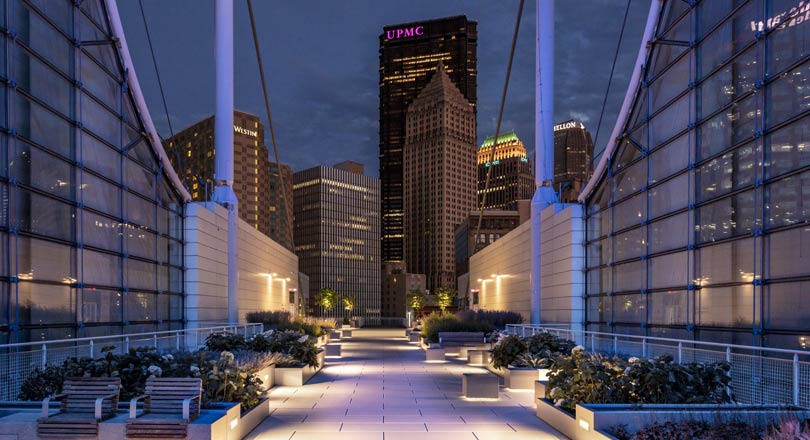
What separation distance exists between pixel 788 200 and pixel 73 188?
19.2 meters

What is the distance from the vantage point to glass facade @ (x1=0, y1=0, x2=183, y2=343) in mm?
17797

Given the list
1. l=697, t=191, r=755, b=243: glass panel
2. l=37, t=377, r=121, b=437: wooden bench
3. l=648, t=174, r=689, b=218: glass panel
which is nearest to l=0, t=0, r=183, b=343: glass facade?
l=37, t=377, r=121, b=437: wooden bench

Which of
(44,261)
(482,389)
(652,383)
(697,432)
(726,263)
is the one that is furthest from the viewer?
(44,261)

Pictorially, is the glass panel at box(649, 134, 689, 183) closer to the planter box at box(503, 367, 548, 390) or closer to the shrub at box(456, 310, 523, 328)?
the planter box at box(503, 367, 548, 390)

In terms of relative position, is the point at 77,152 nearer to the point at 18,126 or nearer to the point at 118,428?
the point at 18,126

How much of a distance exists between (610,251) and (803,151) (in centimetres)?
1237

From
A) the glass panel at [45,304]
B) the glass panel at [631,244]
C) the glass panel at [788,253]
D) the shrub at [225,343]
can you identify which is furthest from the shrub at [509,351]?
the glass panel at [45,304]

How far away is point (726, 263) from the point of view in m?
17.5

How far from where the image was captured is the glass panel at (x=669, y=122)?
68.5 feet

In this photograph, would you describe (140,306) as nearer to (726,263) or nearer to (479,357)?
(479,357)

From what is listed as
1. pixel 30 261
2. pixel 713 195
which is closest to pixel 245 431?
pixel 30 261

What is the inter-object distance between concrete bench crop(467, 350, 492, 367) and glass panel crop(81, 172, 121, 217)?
13795 millimetres

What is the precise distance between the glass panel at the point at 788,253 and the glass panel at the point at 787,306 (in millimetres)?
262

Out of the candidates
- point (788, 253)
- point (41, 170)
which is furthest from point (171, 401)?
point (788, 253)
